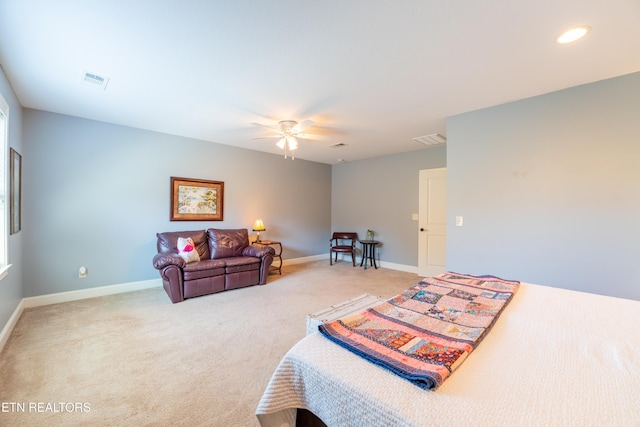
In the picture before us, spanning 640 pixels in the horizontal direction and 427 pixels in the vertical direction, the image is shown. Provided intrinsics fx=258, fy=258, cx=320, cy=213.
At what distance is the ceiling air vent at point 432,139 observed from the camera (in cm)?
434

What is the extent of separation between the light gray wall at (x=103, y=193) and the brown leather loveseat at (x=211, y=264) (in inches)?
17.3

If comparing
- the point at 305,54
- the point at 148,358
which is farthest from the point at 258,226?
the point at 305,54

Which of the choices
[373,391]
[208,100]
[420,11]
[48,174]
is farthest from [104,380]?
[420,11]

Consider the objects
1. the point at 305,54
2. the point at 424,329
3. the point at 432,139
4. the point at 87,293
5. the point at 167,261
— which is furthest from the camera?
the point at 432,139

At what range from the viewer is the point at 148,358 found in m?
2.21

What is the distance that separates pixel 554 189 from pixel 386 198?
3.34 metres

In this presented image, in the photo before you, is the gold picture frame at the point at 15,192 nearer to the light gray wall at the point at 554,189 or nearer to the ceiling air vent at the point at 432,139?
the light gray wall at the point at 554,189

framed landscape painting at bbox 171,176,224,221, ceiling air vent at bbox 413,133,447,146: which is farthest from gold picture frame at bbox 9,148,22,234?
ceiling air vent at bbox 413,133,447,146

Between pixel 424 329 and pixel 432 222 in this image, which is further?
pixel 432 222

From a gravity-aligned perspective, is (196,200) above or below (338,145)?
below

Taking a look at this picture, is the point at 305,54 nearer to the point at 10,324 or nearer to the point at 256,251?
the point at 256,251

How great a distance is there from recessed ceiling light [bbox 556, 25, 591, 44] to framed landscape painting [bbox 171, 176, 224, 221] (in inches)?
191

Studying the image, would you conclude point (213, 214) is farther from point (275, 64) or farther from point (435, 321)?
point (435, 321)

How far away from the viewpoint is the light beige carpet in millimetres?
1638
